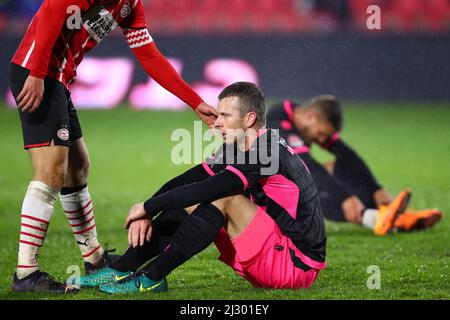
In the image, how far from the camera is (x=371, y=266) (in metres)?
5.36

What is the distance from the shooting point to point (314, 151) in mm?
11891

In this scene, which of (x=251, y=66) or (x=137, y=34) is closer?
(x=137, y=34)

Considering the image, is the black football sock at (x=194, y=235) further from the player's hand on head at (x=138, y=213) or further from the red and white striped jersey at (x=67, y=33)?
the red and white striped jersey at (x=67, y=33)

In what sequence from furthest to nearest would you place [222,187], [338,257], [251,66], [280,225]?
[251,66] < [338,257] < [280,225] < [222,187]

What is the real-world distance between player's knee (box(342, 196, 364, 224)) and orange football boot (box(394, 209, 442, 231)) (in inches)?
13.3

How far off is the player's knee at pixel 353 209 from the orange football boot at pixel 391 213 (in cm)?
26

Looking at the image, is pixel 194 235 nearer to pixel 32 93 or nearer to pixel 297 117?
pixel 32 93

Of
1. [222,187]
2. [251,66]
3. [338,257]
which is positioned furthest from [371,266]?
[251,66]

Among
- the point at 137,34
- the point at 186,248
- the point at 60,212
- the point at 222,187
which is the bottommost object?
the point at 60,212

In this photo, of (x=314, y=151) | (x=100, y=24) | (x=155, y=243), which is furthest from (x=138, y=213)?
(x=314, y=151)

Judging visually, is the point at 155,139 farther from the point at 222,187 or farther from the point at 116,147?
the point at 222,187

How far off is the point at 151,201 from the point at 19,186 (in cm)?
515

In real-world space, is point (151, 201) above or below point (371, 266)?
above

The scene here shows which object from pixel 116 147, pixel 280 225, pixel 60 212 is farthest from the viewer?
pixel 116 147
